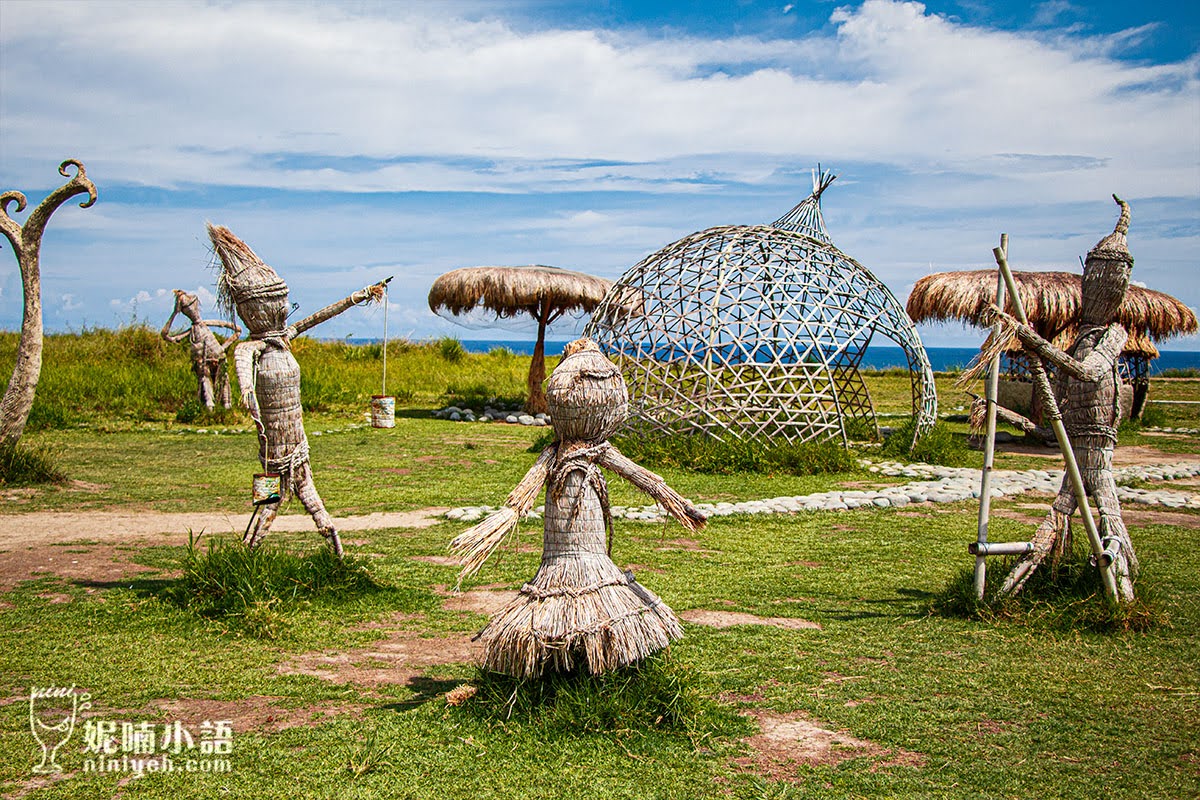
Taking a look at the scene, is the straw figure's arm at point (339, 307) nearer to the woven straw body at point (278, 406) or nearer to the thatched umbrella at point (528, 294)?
the woven straw body at point (278, 406)

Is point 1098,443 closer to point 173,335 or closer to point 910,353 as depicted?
point 910,353

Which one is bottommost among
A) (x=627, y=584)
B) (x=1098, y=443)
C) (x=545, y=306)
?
(x=627, y=584)

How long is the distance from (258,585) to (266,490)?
24.0 inches

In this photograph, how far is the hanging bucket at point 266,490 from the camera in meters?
5.71

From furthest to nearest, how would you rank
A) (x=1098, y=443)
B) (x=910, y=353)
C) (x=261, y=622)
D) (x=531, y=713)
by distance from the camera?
(x=910, y=353) < (x=1098, y=443) < (x=261, y=622) < (x=531, y=713)

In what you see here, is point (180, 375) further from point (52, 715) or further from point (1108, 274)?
point (1108, 274)

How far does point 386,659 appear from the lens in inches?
195

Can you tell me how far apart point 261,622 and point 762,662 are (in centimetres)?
293

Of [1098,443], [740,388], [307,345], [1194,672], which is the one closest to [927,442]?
[740,388]

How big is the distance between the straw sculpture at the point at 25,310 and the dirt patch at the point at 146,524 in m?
1.65

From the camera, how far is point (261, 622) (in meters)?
5.29

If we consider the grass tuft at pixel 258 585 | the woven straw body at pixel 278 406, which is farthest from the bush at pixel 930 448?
the woven straw body at pixel 278 406

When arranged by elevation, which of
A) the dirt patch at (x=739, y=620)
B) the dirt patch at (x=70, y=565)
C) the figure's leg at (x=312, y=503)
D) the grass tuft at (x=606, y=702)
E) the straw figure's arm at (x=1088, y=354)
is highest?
the straw figure's arm at (x=1088, y=354)

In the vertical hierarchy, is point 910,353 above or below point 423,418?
above
